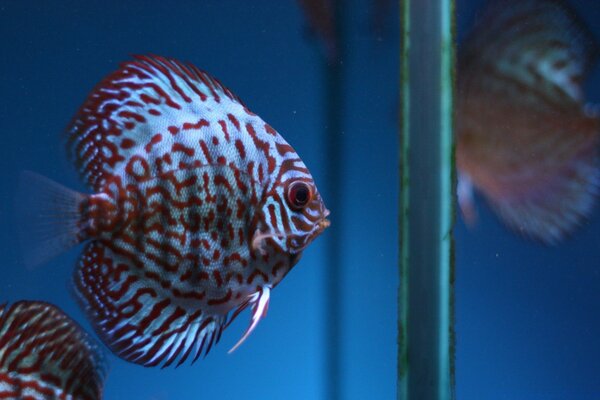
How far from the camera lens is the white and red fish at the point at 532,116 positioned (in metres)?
1.26

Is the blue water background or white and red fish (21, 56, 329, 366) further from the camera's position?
the blue water background

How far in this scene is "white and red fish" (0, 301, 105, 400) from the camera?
98 centimetres

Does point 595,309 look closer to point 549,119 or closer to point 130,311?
point 549,119

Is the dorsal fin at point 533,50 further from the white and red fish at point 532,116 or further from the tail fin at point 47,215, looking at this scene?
the tail fin at point 47,215

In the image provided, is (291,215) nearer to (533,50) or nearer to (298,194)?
(298,194)

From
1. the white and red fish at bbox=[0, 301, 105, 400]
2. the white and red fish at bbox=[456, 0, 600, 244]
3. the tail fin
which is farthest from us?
the white and red fish at bbox=[456, 0, 600, 244]

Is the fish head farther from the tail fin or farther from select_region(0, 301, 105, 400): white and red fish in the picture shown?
select_region(0, 301, 105, 400): white and red fish

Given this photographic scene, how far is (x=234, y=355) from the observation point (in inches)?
59.5

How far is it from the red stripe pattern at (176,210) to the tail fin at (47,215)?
0.02 metres

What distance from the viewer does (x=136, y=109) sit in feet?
3.02

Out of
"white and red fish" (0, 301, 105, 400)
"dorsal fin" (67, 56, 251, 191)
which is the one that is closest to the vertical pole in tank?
"dorsal fin" (67, 56, 251, 191)

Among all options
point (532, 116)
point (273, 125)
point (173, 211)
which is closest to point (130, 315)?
point (173, 211)

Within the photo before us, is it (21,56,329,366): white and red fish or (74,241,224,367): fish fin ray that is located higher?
(21,56,329,366): white and red fish

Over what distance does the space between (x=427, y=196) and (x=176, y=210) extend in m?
0.36
